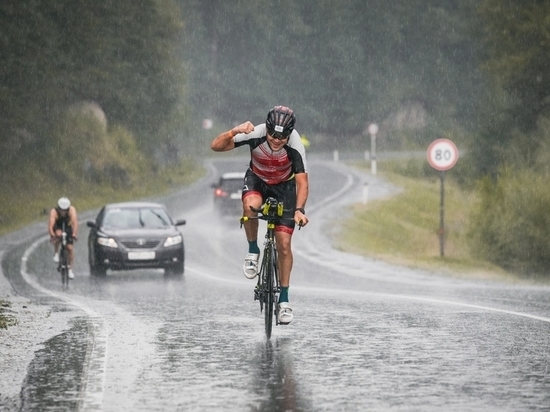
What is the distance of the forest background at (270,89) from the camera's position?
146ft

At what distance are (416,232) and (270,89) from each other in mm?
66511

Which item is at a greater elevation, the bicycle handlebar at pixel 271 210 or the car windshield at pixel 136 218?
the car windshield at pixel 136 218

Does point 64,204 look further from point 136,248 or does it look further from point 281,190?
point 281,190

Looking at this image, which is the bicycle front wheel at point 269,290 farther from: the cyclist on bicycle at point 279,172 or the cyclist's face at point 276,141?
the cyclist's face at point 276,141

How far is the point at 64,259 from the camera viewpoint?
73.0 ft

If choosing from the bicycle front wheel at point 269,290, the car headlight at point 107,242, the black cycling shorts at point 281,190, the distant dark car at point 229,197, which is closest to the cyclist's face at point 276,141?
the black cycling shorts at point 281,190

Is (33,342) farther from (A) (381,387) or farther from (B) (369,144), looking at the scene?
(B) (369,144)

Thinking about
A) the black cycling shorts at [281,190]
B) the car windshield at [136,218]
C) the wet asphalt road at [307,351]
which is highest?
the car windshield at [136,218]

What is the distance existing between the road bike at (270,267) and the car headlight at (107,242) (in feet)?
41.0

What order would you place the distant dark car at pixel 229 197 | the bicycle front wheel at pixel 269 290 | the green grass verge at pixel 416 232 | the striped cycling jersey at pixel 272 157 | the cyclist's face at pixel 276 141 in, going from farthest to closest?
the distant dark car at pixel 229 197 < the green grass verge at pixel 416 232 < the bicycle front wheel at pixel 269 290 < the striped cycling jersey at pixel 272 157 < the cyclist's face at pixel 276 141

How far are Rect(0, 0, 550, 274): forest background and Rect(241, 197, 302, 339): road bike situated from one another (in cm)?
1376

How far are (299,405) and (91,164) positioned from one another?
53838 mm

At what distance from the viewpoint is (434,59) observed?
106500mm

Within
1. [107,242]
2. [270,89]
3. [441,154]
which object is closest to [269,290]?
[107,242]
